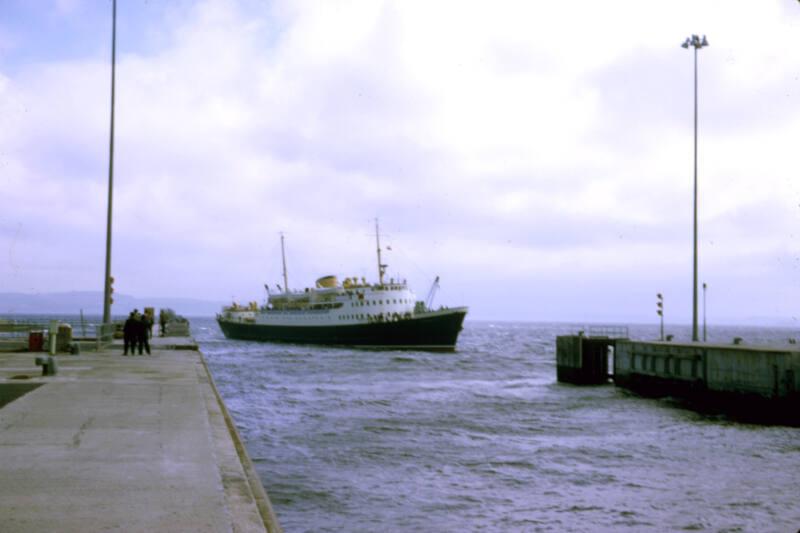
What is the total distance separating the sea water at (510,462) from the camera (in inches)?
522

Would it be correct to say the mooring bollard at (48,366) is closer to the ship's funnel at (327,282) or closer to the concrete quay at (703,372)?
the concrete quay at (703,372)

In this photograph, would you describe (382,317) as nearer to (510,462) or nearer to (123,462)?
(510,462)

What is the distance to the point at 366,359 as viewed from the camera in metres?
62.6

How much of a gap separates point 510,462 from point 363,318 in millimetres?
63554

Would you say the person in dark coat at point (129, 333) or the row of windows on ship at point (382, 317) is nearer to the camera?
the person in dark coat at point (129, 333)

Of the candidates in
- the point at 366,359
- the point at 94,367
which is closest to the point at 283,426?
the point at 94,367

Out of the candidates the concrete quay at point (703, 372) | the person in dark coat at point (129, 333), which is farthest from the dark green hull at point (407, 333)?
the person in dark coat at point (129, 333)

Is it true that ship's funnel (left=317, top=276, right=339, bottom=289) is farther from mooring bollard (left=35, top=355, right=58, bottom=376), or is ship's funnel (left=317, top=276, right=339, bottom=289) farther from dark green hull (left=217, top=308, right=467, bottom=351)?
mooring bollard (left=35, top=355, right=58, bottom=376)

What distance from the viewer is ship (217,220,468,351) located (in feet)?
255

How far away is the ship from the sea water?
42237 millimetres

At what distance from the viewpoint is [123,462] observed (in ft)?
28.0

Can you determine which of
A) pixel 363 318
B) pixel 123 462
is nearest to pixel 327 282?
pixel 363 318

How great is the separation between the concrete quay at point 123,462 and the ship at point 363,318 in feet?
203

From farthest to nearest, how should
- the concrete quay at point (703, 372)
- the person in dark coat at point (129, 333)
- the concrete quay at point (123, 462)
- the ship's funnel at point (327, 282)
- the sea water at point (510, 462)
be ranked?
the ship's funnel at point (327, 282) < the person in dark coat at point (129, 333) < the concrete quay at point (703, 372) < the sea water at point (510, 462) < the concrete quay at point (123, 462)
